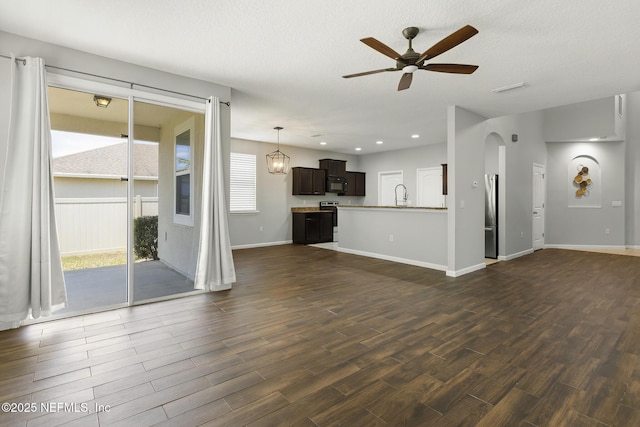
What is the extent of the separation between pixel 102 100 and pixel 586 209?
34.6 feet

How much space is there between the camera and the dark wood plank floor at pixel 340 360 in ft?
5.60

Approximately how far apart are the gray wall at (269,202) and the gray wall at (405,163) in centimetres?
193

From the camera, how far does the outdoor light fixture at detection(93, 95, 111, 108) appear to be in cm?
333

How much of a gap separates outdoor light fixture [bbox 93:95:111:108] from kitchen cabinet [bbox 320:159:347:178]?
20.6ft

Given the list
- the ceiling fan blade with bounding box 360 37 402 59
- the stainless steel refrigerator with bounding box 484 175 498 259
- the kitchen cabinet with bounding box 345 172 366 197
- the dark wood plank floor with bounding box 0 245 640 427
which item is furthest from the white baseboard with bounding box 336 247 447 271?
the ceiling fan blade with bounding box 360 37 402 59

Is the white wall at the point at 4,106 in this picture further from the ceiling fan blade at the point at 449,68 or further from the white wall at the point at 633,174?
the white wall at the point at 633,174

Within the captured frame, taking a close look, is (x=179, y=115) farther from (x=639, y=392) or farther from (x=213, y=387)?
(x=639, y=392)

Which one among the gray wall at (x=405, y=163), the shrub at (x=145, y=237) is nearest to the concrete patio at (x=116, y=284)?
the shrub at (x=145, y=237)

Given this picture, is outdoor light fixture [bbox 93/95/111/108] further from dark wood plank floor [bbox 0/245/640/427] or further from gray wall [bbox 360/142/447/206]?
gray wall [bbox 360/142/447/206]

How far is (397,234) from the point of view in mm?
6008

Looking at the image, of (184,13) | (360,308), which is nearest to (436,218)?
(360,308)

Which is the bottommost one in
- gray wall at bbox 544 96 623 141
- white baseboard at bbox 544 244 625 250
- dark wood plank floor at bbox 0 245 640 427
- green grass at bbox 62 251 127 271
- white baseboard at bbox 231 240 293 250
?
dark wood plank floor at bbox 0 245 640 427

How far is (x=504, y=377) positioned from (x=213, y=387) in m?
1.91

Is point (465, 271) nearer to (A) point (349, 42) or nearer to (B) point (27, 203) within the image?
(A) point (349, 42)
